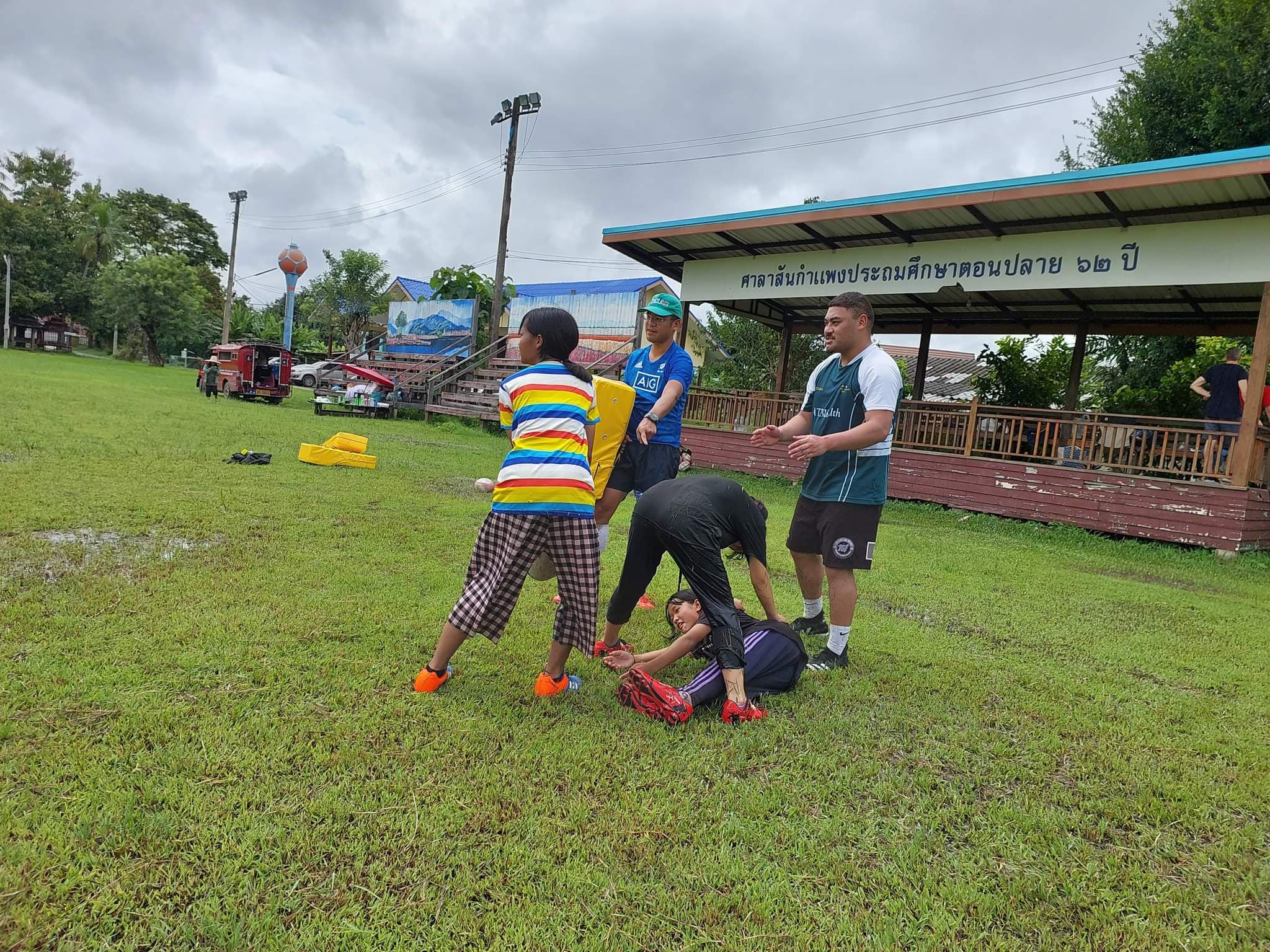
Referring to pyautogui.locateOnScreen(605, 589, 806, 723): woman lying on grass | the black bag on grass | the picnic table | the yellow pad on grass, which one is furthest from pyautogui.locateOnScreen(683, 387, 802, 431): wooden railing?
pyautogui.locateOnScreen(605, 589, 806, 723): woman lying on grass

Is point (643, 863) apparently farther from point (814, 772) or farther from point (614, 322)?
point (614, 322)

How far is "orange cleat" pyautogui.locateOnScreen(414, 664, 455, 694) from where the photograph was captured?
280 cm

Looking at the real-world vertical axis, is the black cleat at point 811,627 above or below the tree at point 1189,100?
below

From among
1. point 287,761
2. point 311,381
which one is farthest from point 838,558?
point 311,381

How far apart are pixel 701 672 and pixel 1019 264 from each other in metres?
9.82

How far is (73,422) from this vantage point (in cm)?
965

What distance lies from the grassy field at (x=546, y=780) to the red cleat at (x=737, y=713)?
0.39 feet

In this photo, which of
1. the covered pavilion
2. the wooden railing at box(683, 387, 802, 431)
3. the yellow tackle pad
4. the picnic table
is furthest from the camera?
the picnic table

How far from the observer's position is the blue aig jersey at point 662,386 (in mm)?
3912

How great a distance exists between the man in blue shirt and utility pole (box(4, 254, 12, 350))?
46753 mm

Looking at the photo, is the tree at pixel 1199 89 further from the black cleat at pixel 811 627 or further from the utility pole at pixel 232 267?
the utility pole at pixel 232 267

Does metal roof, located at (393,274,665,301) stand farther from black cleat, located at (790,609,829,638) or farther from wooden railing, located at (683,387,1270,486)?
black cleat, located at (790,609,829,638)

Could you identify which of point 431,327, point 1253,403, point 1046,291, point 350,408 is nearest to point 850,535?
point 1253,403

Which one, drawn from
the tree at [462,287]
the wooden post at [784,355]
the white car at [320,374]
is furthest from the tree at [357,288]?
the wooden post at [784,355]
